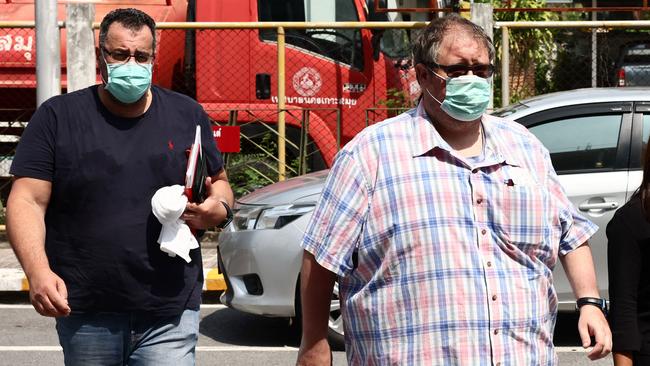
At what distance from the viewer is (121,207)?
379 cm

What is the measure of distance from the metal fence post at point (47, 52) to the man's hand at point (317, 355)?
7.09 metres

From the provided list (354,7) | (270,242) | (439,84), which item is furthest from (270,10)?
(439,84)

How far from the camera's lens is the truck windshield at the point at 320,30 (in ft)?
37.9

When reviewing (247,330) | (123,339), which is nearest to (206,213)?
(123,339)

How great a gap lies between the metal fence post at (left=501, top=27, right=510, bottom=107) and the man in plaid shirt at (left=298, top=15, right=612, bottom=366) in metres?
7.61

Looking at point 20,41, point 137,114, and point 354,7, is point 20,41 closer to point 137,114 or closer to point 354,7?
point 354,7

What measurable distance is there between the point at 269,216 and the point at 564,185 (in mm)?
1892

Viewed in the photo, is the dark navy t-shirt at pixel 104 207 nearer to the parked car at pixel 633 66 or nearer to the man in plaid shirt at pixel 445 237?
the man in plaid shirt at pixel 445 237

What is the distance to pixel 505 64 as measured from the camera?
35.7 ft

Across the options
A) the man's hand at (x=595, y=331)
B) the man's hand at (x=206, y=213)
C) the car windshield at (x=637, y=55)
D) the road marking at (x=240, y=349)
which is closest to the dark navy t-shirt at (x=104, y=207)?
the man's hand at (x=206, y=213)

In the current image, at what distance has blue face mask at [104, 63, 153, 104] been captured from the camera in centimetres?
378

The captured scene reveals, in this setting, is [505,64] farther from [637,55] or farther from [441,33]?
[441,33]

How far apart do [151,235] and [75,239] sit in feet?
0.81

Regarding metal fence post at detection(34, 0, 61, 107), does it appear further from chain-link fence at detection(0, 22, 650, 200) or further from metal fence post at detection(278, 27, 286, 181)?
metal fence post at detection(278, 27, 286, 181)
